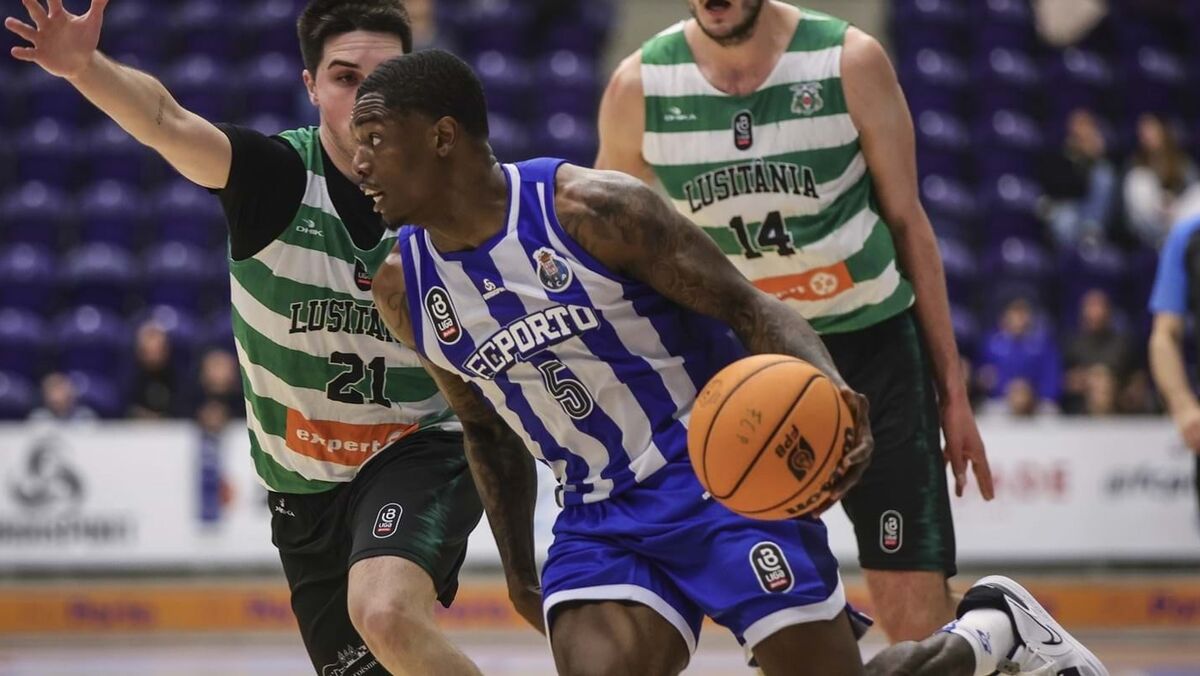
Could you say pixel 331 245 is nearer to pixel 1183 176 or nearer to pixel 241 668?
pixel 241 668

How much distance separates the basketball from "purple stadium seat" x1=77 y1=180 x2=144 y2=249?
1197 cm

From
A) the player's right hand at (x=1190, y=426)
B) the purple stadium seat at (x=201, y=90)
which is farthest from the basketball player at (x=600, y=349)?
the purple stadium seat at (x=201, y=90)

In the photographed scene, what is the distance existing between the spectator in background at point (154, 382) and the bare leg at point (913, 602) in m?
8.13

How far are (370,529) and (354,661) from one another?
53 cm

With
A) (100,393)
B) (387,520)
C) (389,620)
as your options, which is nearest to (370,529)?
(387,520)

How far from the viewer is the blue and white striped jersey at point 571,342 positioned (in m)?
3.85

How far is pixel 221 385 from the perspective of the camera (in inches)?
458

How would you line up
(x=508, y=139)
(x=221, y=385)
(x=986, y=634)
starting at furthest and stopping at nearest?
1. (x=508, y=139)
2. (x=221, y=385)
3. (x=986, y=634)

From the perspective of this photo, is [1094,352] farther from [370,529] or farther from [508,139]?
[370,529]

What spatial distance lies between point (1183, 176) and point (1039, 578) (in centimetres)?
450

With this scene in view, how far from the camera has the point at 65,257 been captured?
14641 millimetres

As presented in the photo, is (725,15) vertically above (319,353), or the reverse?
(725,15)

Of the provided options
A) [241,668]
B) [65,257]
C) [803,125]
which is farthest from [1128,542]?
[65,257]

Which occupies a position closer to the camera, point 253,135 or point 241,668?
point 253,135
